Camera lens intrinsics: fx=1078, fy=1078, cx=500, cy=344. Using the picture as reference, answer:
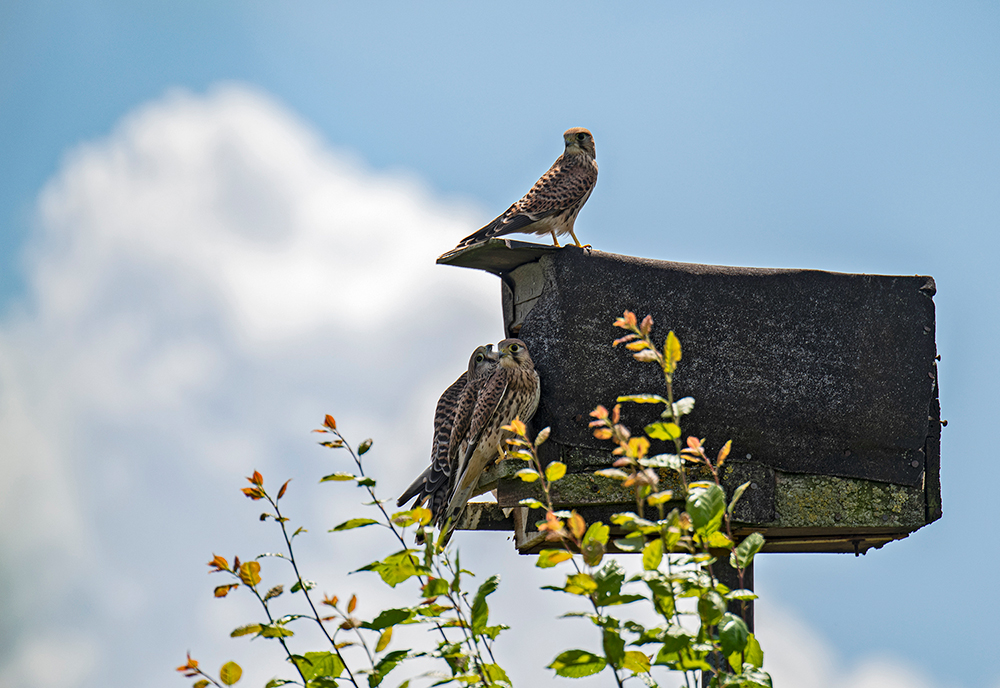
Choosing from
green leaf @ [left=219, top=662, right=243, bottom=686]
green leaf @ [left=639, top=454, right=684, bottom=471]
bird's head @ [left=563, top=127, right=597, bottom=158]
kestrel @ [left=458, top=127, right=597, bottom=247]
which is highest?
bird's head @ [left=563, top=127, right=597, bottom=158]

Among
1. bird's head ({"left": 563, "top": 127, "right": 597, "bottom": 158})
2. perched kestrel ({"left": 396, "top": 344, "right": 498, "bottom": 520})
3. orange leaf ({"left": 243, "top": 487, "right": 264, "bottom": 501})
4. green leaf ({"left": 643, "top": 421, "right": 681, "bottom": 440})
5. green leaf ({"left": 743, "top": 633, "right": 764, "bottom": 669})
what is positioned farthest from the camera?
bird's head ({"left": 563, "top": 127, "right": 597, "bottom": 158})

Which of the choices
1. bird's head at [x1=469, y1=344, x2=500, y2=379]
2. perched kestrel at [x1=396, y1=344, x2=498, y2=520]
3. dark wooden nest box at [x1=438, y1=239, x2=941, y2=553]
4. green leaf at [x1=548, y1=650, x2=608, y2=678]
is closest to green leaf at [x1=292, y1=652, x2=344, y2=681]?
green leaf at [x1=548, y1=650, x2=608, y2=678]

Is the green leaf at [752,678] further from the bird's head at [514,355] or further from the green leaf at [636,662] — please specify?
the bird's head at [514,355]

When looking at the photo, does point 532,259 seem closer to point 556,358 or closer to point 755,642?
point 556,358

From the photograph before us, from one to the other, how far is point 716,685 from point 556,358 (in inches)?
98.1

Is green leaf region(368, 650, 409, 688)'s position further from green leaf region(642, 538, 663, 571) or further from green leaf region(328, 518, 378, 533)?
green leaf region(642, 538, 663, 571)

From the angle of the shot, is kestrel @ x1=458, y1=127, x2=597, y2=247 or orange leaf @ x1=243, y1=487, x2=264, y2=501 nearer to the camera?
orange leaf @ x1=243, y1=487, x2=264, y2=501

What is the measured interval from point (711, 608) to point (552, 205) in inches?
128

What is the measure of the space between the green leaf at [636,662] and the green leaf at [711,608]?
0.24m

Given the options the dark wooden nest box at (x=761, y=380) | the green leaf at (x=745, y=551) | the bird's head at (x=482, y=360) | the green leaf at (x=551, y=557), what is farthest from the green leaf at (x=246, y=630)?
the bird's head at (x=482, y=360)

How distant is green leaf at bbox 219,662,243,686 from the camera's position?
219cm

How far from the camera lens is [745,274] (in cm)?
456

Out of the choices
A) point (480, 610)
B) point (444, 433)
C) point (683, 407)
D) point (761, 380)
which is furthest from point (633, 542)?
point (444, 433)

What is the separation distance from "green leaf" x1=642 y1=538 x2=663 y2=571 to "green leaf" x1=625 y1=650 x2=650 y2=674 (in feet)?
0.88
